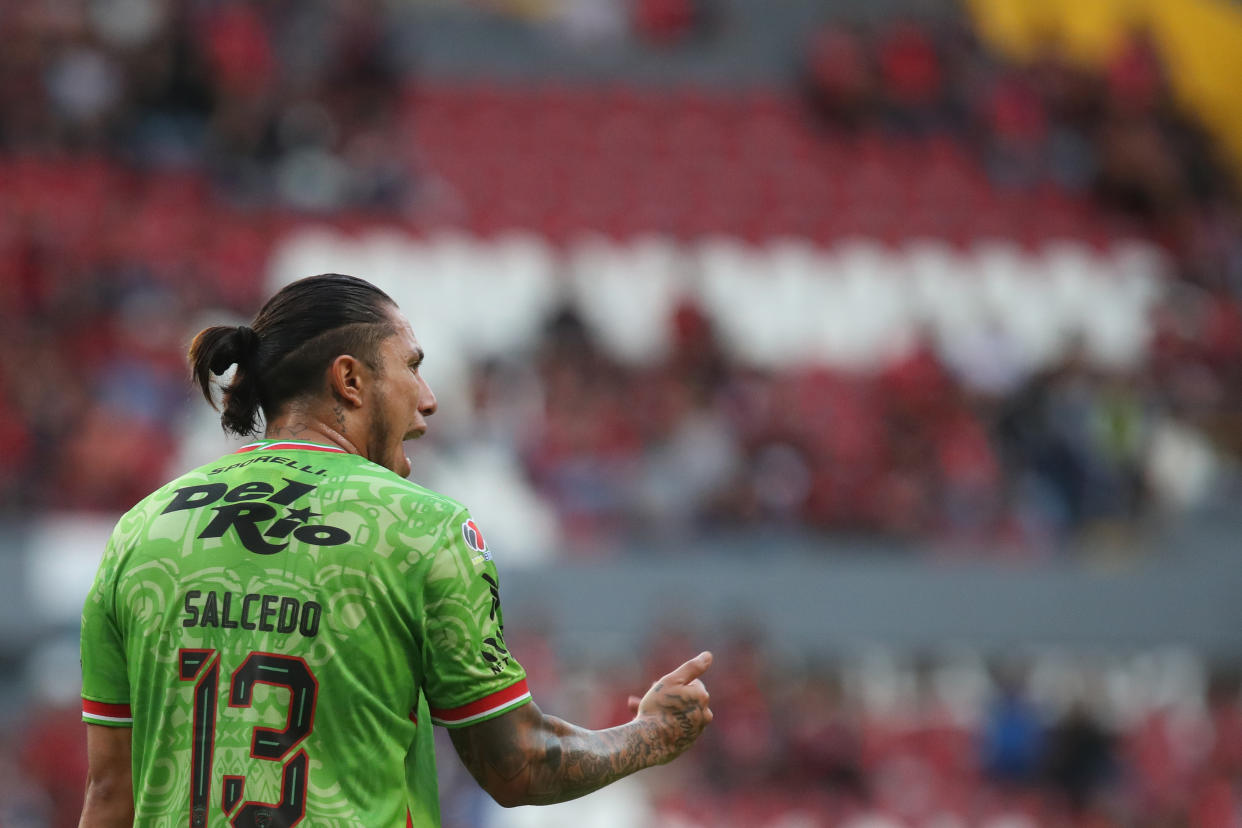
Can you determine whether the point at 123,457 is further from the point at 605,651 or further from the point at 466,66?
the point at 466,66

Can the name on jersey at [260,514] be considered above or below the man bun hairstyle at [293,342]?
Result: below

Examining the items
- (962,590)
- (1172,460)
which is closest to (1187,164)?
(1172,460)

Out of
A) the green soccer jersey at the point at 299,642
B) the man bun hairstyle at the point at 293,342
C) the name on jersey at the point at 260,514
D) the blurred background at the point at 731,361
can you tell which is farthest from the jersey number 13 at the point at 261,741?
the blurred background at the point at 731,361

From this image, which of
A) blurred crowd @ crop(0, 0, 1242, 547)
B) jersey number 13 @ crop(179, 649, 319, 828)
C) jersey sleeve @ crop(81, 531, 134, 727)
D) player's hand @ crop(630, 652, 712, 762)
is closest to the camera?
jersey number 13 @ crop(179, 649, 319, 828)

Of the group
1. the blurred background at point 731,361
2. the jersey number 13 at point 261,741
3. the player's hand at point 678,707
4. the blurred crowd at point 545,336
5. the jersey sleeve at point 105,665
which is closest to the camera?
the jersey number 13 at point 261,741

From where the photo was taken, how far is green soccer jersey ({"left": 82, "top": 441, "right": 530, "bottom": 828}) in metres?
1.99

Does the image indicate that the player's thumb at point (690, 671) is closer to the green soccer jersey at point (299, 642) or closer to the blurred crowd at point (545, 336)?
the green soccer jersey at point (299, 642)

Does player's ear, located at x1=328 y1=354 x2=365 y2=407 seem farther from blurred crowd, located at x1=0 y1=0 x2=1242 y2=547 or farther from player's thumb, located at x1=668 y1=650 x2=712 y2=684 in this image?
blurred crowd, located at x1=0 y1=0 x2=1242 y2=547

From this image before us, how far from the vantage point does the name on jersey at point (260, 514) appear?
79.9 inches

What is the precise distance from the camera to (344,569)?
78.8 inches

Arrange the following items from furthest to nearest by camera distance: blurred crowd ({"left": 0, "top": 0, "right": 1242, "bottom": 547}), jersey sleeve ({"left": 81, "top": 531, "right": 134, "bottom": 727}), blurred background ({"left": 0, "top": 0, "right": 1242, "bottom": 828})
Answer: blurred crowd ({"left": 0, "top": 0, "right": 1242, "bottom": 547}), blurred background ({"left": 0, "top": 0, "right": 1242, "bottom": 828}), jersey sleeve ({"left": 81, "top": 531, "right": 134, "bottom": 727})

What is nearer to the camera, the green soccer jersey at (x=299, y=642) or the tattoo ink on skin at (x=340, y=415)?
the green soccer jersey at (x=299, y=642)

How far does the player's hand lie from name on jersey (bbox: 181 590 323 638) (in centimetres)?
52

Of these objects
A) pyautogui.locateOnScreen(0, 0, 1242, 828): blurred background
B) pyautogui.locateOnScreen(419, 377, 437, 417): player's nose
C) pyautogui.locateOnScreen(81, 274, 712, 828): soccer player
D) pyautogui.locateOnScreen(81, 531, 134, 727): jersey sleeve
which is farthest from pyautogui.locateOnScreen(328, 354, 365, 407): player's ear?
pyautogui.locateOnScreen(0, 0, 1242, 828): blurred background
